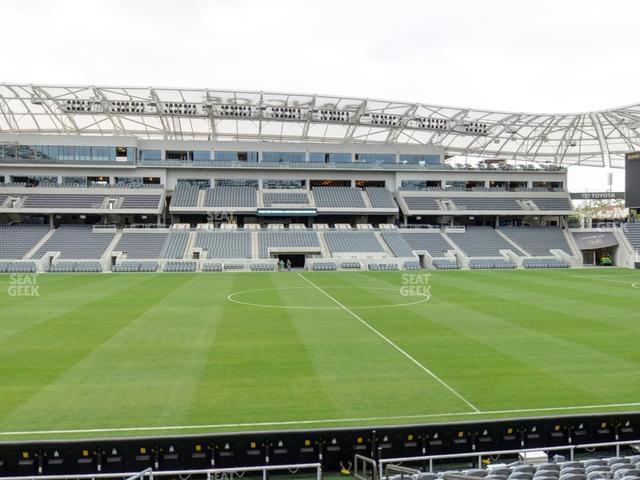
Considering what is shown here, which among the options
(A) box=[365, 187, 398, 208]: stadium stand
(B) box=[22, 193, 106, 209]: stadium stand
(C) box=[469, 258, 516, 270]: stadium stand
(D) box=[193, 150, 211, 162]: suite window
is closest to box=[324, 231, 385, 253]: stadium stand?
(A) box=[365, 187, 398, 208]: stadium stand

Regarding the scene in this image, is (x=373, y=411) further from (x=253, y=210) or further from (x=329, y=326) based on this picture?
(x=253, y=210)

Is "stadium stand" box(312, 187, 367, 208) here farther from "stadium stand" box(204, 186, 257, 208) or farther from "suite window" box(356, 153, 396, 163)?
"stadium stand" box(204, 186, 257, 208)

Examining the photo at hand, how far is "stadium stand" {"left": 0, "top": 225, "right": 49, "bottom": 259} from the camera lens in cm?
5325

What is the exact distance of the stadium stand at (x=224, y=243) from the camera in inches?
2185

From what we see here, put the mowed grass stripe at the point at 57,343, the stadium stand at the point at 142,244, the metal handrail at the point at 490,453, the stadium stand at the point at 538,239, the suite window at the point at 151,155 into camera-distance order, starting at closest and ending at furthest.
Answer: the metal handrail at the point at 490,453 → the mowed grass stripe at the point at 57,343 → the stadium stand at the point at 142,244 → the stadium stand at the point at 538,239 → the suite window at the point at 151,155

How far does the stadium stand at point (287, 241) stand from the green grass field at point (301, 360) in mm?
25643

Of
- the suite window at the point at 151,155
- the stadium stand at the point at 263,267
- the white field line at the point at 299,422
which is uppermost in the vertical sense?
the suite window at the point at 151,155

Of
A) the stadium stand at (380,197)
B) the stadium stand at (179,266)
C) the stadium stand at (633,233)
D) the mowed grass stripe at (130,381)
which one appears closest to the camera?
the mowed grass stripe at (130,381)

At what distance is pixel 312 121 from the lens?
60.2m

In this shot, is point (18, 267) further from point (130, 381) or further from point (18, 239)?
point (130, 381)

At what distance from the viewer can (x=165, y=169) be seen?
6575 cm

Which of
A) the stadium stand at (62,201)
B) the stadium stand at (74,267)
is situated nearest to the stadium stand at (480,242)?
the stadium stand at (74,267)

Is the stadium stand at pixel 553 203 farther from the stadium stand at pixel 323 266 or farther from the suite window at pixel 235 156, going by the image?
A: the suite window at pixel 235 156

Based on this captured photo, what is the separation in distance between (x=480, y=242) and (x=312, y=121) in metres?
24.1
